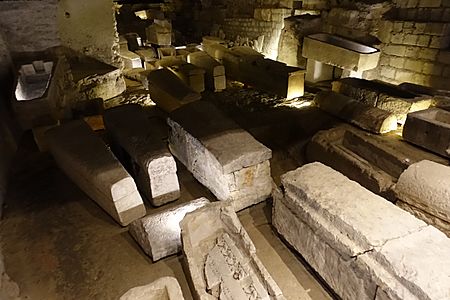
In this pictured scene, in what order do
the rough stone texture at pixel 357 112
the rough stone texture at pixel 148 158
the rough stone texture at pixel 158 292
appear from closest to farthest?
the rough stone texture at pixel 158 292 → the rough stone texture at pixel 148 158 → the rough stone texture at pixel 357 112

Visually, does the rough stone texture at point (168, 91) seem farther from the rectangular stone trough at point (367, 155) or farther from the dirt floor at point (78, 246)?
the rectangular stone trough at point (367, 155)

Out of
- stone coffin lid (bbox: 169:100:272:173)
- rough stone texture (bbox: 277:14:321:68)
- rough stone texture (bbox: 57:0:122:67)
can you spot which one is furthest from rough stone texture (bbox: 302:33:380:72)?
rough stone texture (bbox: 57:0:122:67)

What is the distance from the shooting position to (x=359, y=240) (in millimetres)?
2359

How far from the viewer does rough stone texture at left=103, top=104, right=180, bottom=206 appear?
3562 mm

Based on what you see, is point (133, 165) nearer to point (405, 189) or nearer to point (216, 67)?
point (405, 189)

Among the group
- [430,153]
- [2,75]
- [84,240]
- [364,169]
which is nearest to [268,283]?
[84,240]

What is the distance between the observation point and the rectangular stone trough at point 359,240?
6.86 ft

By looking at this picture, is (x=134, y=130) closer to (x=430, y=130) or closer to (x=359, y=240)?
(x=359, y=240)

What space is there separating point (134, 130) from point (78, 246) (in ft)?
5.12

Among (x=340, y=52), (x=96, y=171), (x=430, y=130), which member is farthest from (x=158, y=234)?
(x=340, y=52)

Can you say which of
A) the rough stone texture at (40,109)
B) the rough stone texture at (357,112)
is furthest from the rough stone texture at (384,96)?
the rough stone texture at (40,109)

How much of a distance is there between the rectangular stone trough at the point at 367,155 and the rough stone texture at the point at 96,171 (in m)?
3.07

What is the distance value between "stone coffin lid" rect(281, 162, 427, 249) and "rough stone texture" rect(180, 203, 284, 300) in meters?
0.65

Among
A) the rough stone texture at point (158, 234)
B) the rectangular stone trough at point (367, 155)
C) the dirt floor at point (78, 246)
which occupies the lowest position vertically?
the rectangular stone trough at point (367, 155)
